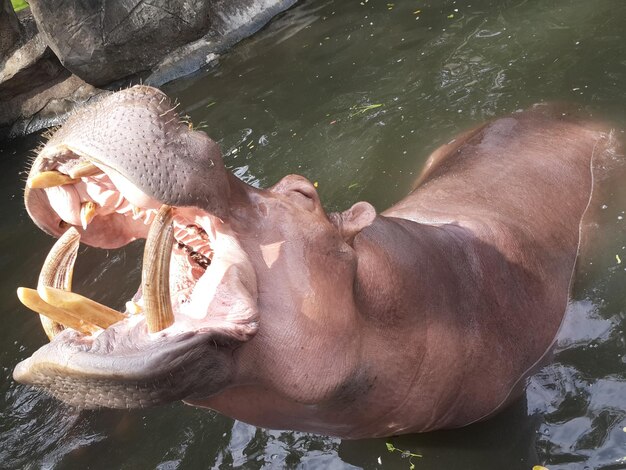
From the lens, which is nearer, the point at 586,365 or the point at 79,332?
the point at 79,332

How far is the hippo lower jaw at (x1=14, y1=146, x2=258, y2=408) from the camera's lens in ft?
7.22

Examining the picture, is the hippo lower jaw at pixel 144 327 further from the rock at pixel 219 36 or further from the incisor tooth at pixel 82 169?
the rock at pixel 219 36

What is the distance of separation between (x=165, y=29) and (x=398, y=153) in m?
5.52

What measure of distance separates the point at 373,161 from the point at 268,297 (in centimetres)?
363

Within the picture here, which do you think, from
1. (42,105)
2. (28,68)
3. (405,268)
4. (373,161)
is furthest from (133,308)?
(28,68)

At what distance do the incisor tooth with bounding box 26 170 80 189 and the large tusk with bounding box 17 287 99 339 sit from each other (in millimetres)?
318

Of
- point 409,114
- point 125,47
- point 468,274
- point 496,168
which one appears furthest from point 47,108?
point 468,274

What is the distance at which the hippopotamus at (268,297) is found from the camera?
7.45 ft

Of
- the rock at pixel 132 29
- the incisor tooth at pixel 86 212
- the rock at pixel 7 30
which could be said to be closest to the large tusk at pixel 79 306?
the incisor tooth at pixel 86 212

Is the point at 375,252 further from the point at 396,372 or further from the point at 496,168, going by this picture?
the point at 496,168

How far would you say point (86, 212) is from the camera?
260 centimetres

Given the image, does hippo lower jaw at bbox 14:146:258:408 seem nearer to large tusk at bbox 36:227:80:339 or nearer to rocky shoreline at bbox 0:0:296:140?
large tusk at bbox 36:227:80:339

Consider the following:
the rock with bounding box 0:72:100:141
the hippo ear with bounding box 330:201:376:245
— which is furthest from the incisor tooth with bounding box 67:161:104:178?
the rock with bounding box 0:72:100:141

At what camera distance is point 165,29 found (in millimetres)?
10391
